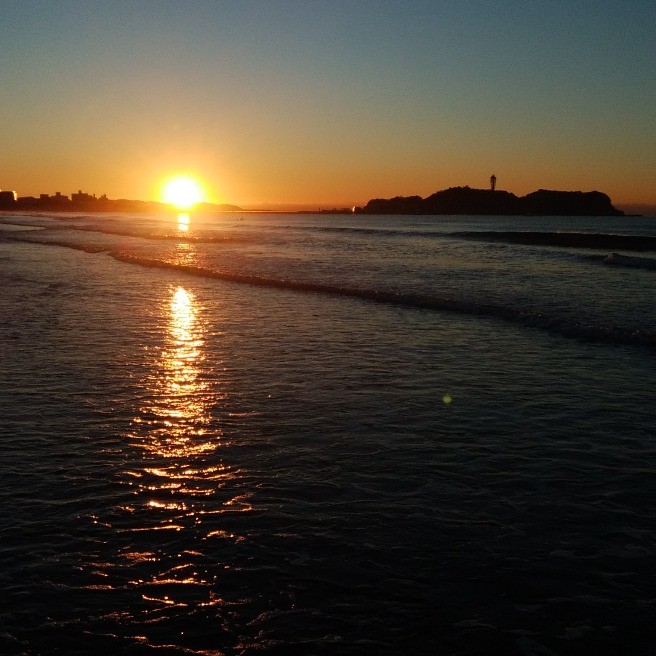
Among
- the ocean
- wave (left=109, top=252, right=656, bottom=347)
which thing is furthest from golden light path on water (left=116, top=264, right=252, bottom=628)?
wave (left=109, top=252, right=656, bottom=347)

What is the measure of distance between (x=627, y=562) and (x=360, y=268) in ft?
93.0

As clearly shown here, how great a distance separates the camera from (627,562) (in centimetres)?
503

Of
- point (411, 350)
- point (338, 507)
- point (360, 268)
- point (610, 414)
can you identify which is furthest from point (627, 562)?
point (360, 268)

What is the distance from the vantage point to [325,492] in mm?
6223

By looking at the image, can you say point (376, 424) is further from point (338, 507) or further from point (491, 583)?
point (491, 583)

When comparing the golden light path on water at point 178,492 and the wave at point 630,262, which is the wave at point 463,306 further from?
the wave at point 630,262

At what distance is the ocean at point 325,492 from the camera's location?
168 inches

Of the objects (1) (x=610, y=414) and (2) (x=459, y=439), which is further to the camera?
(1) (x=610, y=414)

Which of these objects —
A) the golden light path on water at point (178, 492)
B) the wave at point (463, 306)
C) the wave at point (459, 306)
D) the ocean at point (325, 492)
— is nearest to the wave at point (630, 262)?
the wave at point (459, 306)

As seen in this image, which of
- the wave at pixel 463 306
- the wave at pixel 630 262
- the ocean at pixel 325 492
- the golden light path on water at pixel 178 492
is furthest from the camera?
the wave at pixel 630 262

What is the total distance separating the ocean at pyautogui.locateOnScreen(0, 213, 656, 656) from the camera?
4.27 metres

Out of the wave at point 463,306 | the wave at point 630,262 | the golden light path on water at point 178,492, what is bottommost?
the golden light path on water at point 178,492

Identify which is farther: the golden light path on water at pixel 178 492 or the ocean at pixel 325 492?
the golden light path on water at pixel 178 492

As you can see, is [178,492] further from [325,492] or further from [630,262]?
[630,262]
